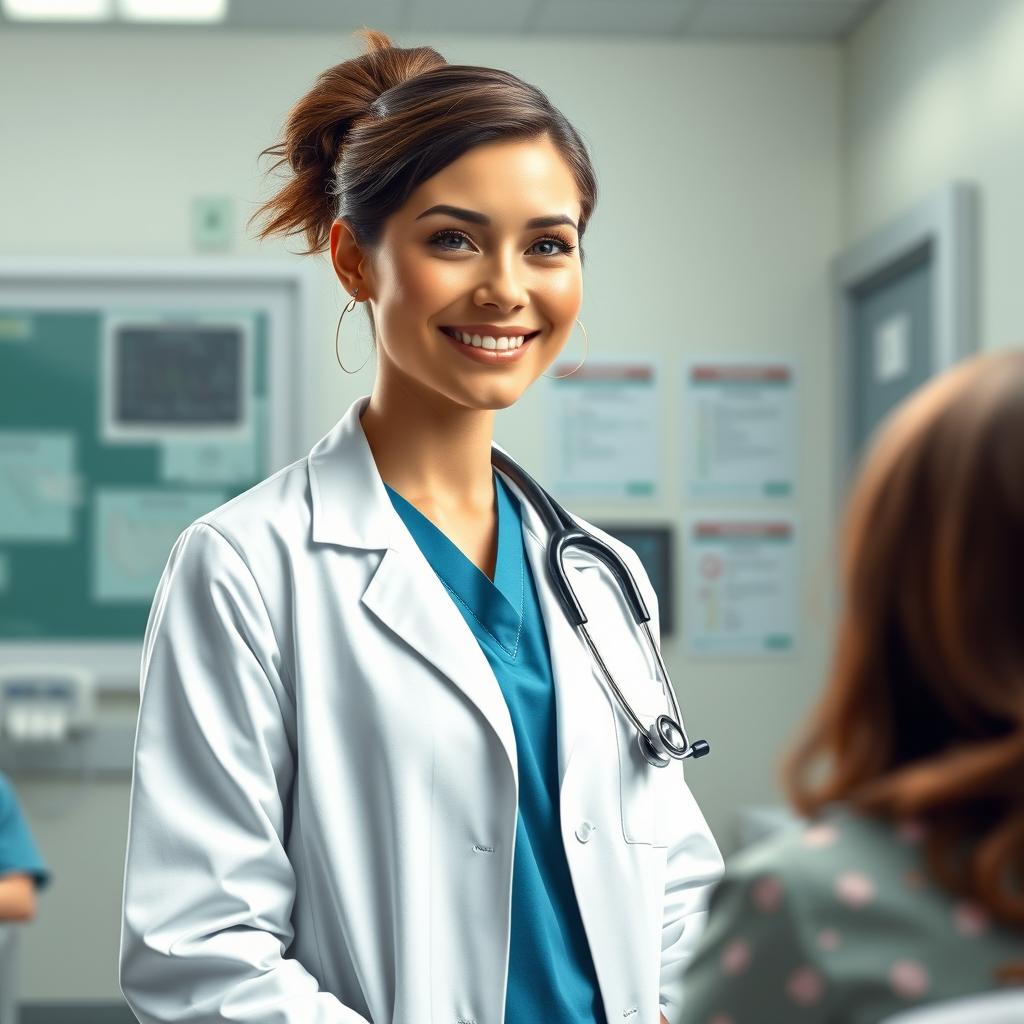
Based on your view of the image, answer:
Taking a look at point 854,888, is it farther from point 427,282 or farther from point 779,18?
point 779,18

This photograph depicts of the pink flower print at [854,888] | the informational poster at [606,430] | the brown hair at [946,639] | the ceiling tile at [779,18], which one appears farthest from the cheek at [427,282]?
the ceiling tile at [779,18]

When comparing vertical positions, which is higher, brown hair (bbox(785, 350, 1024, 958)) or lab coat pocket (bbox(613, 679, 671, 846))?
brown hair (bbox(785, 350, 1024, 958))

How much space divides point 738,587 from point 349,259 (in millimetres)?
2396

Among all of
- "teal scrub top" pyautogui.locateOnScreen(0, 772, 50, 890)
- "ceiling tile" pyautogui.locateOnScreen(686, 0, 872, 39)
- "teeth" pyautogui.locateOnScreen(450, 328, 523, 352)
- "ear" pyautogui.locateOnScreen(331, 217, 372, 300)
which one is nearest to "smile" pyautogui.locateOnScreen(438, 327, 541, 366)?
"teeth" pyautogui.locateOnScreen(450, 328, 523, 352)

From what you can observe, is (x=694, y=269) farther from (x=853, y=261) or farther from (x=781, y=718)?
(x=781, y=718)

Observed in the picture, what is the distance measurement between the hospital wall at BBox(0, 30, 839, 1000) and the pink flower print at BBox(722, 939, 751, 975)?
2752mm

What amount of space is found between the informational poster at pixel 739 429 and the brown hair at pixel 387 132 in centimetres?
223

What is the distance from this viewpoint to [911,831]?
616 millimetres

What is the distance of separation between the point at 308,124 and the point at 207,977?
73 centimetres

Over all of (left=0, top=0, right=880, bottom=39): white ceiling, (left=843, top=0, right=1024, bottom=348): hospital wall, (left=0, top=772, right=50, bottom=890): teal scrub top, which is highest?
(left=0, top=0, right=880, bottom=39): white ceiling

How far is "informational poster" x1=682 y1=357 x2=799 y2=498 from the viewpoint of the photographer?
3.47 m

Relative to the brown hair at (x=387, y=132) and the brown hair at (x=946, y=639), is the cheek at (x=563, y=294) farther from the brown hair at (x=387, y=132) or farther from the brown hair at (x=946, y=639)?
the brown hair at (x=946, y=639)

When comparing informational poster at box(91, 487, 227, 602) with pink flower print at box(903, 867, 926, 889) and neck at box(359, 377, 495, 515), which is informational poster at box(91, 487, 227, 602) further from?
pink flower print at box(903, 867, 926, 889)

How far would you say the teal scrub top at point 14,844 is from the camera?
241cm
